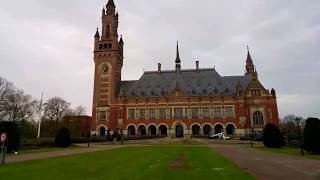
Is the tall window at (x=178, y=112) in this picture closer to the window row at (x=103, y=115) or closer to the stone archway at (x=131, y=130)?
the stone archway at (x=131, y=130)

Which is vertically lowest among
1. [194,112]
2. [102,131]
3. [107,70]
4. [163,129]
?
[102,131]

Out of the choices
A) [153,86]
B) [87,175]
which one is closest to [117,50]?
[153,86]

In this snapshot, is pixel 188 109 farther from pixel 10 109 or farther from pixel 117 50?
pixel 10 109

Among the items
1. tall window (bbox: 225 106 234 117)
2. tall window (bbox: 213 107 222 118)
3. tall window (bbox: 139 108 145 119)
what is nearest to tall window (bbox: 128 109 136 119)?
tall window (bbox: 139 108 145 119)

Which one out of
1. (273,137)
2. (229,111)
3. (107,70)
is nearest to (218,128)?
(229,111)

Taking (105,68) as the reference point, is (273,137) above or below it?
below

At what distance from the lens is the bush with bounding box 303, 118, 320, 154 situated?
28438mm

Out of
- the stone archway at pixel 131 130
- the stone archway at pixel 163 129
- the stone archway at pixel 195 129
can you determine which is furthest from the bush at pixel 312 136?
the stone archway at pixel 131 130

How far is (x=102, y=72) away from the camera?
90.4m

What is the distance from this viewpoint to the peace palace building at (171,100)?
81.5 m

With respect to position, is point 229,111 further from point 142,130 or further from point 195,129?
point 142,130

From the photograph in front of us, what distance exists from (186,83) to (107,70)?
929 inches

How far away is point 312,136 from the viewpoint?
2853cm

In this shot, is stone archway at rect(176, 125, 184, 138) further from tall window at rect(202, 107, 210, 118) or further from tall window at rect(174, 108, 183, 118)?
tall window at rect(202, 107, 210, 118)
